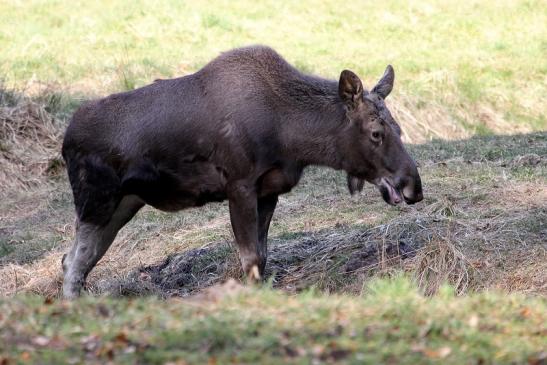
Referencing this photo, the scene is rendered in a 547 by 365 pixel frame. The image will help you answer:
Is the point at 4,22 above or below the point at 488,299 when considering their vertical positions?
below

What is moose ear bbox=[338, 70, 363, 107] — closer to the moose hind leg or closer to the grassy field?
the grassy field

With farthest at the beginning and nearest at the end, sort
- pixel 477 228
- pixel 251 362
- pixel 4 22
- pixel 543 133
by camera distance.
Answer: pixel 4 22
pixel 543 133
pixel 477 228
pixel 251 362

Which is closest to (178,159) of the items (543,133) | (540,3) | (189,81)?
(189,81)

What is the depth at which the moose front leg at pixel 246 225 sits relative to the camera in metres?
9.56

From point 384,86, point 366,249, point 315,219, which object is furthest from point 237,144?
point 315,219

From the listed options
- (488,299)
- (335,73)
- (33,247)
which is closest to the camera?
(488,299)

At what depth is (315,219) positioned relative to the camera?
1284cm

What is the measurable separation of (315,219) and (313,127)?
3.14 m

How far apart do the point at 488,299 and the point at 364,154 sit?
9.69ft

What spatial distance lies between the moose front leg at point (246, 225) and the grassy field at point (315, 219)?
70 centimetres

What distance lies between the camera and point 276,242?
1204 centimetres

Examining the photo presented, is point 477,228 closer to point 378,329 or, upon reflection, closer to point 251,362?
point 378,329

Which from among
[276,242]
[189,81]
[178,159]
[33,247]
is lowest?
[33,247]

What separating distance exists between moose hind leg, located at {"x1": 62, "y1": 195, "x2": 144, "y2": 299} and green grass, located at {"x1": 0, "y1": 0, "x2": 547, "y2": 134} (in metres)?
10.0
